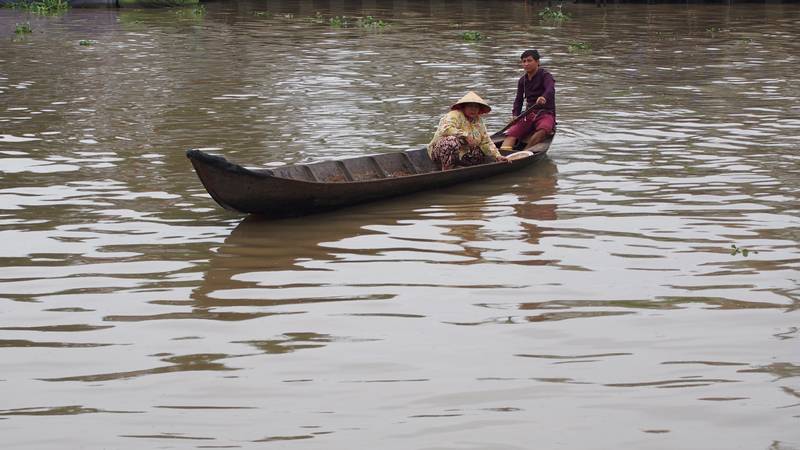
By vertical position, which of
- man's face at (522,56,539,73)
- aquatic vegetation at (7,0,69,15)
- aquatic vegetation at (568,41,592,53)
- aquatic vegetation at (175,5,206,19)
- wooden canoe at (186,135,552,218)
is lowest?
wooden canoe at (186,135,552,218)

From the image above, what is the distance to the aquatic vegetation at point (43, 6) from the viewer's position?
105ft

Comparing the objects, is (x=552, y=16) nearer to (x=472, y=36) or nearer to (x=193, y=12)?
(x=472, y=36)

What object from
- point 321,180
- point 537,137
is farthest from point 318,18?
point 321,180

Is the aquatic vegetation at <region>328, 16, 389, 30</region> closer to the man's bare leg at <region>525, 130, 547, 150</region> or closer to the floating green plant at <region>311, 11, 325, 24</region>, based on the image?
the floating green plant at <region>311, 11, 325, 24</region>

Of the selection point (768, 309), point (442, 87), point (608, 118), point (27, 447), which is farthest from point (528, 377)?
point (442, 87)

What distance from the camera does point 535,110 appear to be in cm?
1219

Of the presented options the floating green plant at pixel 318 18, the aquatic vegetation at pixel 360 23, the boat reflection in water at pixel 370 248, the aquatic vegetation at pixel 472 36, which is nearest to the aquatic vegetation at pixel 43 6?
the floating green plant at pixel 318 18

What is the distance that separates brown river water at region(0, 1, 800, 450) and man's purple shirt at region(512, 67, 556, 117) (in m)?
0.64

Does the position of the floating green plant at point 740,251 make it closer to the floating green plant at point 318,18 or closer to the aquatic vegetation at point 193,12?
the floating green plant at point 318,18

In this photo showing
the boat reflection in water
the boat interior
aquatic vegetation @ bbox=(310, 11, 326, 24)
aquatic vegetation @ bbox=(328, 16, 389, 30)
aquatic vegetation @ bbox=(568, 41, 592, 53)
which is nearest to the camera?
the boat reflection in water

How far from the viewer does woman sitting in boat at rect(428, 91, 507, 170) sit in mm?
10719

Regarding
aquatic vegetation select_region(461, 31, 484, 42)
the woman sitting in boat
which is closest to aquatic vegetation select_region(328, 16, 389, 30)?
aquatic vegetation select_region(461, 31, 484, 42)

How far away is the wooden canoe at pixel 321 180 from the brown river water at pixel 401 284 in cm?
15

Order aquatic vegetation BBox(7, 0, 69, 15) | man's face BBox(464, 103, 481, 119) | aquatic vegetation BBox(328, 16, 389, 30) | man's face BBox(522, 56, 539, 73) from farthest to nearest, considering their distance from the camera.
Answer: aquatic vegetation BBox(7, 0, 69, 15)
aquatic vegetation BBox(328, 16, 389, 30)
man's face BBox(522, 56, 539, 73)
man's face BBox(464, 103, 481, 119)
